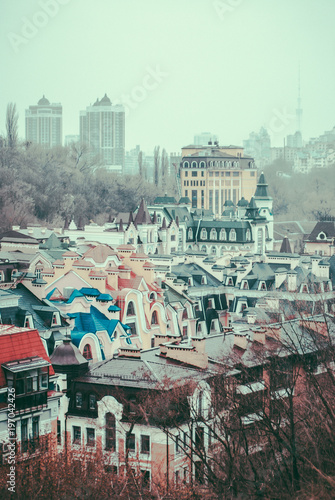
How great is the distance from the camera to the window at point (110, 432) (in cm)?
2453

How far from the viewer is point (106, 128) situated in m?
150

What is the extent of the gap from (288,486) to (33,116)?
13254cm

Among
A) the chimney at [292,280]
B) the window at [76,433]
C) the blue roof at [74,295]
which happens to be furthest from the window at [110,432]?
the chimney at [292,280]

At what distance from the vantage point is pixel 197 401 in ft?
80.5

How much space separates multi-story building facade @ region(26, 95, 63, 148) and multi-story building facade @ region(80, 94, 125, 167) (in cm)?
373

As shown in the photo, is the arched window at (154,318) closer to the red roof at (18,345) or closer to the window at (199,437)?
the red roof at (18,345)

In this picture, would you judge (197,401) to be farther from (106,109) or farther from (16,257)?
(106,109)

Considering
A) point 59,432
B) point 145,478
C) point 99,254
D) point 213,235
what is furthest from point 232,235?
point 145,478

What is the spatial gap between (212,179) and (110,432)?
9535cm

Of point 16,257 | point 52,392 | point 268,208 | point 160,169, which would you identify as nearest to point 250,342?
point 52,392

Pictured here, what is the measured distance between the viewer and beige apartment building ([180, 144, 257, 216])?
388 ft

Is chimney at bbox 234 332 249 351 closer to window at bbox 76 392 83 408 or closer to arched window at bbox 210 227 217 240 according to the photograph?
window at bbox 76 392 83 408

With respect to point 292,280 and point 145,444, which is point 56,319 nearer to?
point 145,444

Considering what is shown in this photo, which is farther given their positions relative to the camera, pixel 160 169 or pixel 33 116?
pixel 33 116
